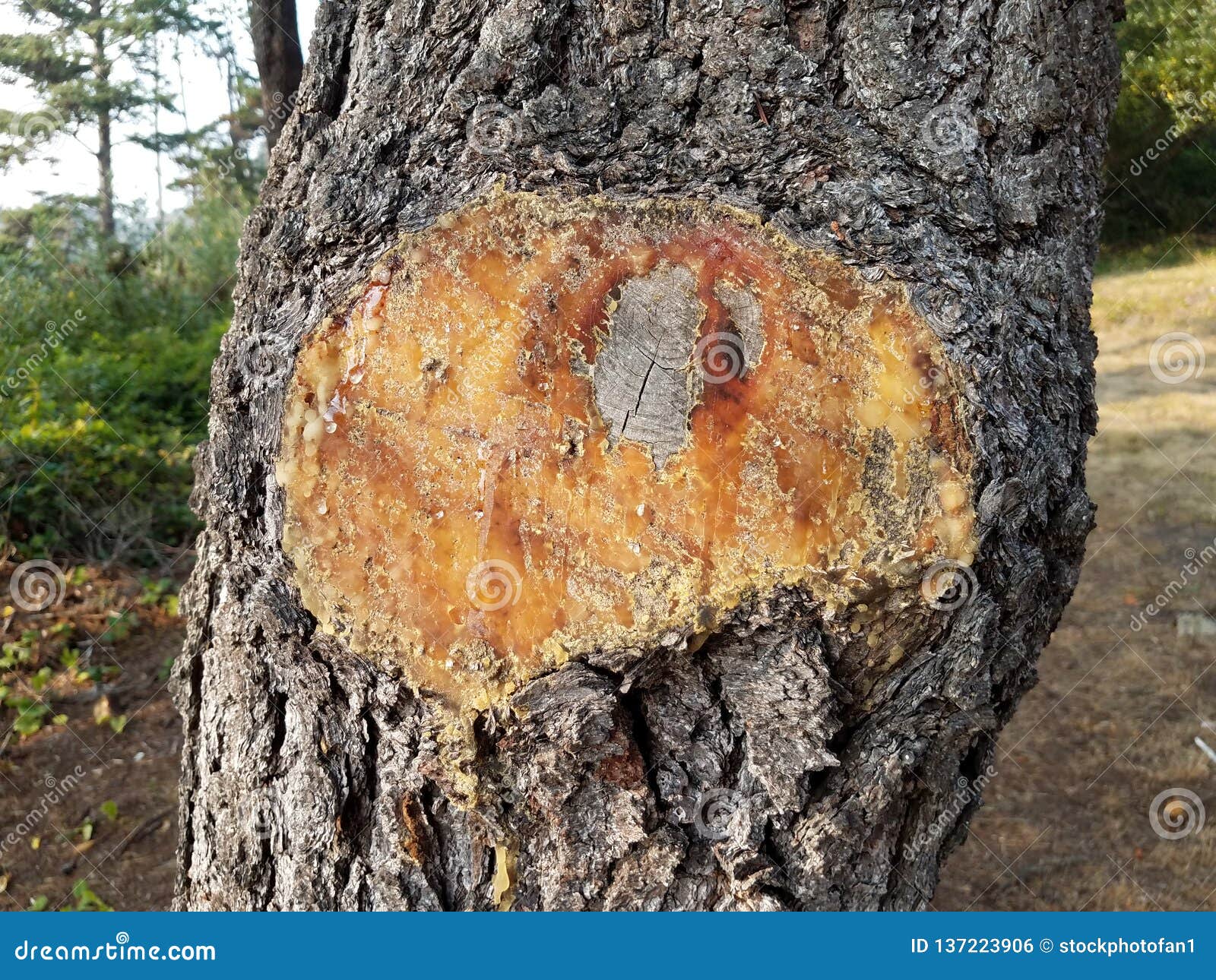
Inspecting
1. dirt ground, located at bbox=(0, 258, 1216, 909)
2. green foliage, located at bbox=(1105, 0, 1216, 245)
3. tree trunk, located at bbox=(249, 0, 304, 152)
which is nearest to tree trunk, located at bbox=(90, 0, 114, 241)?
tree trunk, located at bbox=(249, 0, 304, 152)

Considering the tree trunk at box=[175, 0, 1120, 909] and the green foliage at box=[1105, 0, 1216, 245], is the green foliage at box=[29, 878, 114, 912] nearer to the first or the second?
the tree trunk at box=[175, 0, 1120, 909]

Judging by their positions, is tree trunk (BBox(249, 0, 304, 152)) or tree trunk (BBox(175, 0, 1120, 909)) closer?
tree trunk (BBox(175, 0, 1120, 909))

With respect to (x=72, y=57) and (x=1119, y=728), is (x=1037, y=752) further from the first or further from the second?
(x=72, y=57)

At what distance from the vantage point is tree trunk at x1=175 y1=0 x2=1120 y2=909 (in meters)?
1.31

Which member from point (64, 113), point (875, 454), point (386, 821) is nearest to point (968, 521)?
point (875, 454)

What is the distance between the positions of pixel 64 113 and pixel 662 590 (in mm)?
5598

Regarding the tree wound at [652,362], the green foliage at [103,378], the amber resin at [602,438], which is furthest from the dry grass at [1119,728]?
the green foliage at [103,378]

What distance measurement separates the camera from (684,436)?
1295mm

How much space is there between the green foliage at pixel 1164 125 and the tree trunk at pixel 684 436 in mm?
6887

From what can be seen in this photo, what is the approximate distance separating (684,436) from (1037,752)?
3030 millimetres

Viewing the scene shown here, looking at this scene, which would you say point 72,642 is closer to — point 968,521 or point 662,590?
point 662,590

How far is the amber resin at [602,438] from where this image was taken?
4.17 feet

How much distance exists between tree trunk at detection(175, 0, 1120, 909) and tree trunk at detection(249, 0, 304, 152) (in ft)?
5.79

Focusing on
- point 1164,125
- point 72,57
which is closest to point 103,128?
point 72,57
